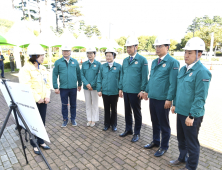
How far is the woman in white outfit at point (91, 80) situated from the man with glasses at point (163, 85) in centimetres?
167

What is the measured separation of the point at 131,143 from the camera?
3615mm

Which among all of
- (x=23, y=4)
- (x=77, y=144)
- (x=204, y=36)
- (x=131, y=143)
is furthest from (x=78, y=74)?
(x=204, y=36)

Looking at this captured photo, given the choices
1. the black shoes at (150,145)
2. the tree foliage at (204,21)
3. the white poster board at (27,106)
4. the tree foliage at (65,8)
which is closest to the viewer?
the white poster board at (27,106)

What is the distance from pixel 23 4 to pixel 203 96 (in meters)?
30.0

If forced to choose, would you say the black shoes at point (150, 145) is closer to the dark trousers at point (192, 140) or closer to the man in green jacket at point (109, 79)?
the dark trousers at point (192, 140)

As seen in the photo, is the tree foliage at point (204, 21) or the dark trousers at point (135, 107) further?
the tree foliage at point (204, 21)

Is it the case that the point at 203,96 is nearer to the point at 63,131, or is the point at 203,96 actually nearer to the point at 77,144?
the point at 77,144

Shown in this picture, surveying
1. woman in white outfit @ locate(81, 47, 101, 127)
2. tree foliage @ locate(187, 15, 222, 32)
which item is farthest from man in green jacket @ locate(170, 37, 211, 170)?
tree foliage @ locate(187, 15, 222, 32)

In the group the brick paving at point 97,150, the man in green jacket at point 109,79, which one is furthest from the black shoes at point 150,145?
the man in green jacket at point 109,79

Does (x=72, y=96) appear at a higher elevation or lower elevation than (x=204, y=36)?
lower

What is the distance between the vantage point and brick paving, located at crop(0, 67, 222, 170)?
2854 mm

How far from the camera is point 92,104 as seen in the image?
4.48 meters

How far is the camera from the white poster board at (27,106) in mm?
2098

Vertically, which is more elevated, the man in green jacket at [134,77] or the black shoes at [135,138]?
the man in green jacket at [134,77]
